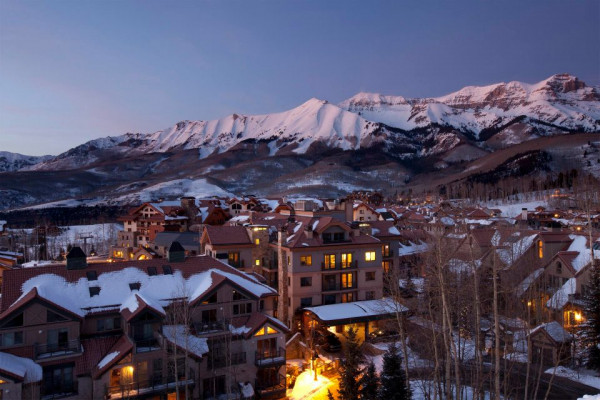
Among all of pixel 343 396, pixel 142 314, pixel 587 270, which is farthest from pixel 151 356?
pixel 587 270

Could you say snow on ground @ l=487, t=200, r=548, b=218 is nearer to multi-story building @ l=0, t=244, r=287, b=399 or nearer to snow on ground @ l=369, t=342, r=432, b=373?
snow on ground @ l=369, t=342, r=432, b=373

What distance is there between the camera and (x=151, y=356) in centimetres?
2634

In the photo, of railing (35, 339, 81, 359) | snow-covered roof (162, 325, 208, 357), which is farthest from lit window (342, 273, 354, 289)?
railing (35, 339, 81, 359)

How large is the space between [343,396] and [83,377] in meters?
15.8

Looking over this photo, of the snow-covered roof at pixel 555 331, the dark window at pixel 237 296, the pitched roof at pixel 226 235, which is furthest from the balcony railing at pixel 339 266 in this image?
the snow-covered roof at pixel 555 331

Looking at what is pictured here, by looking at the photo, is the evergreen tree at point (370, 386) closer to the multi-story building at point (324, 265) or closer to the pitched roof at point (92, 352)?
the pitched roof at point (92, 352)

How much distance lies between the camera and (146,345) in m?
26.7

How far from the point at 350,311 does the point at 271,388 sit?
12974mm

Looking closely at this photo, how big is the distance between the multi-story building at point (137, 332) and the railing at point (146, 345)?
0.21ft

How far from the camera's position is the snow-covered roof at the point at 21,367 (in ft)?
74.6

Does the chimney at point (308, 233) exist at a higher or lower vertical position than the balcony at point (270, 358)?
higher

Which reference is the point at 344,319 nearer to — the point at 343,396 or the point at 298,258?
the point at 298,258

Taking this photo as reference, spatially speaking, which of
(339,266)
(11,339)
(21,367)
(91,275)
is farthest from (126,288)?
(339,266)

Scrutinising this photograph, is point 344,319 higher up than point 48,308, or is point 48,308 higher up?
point 48,308
